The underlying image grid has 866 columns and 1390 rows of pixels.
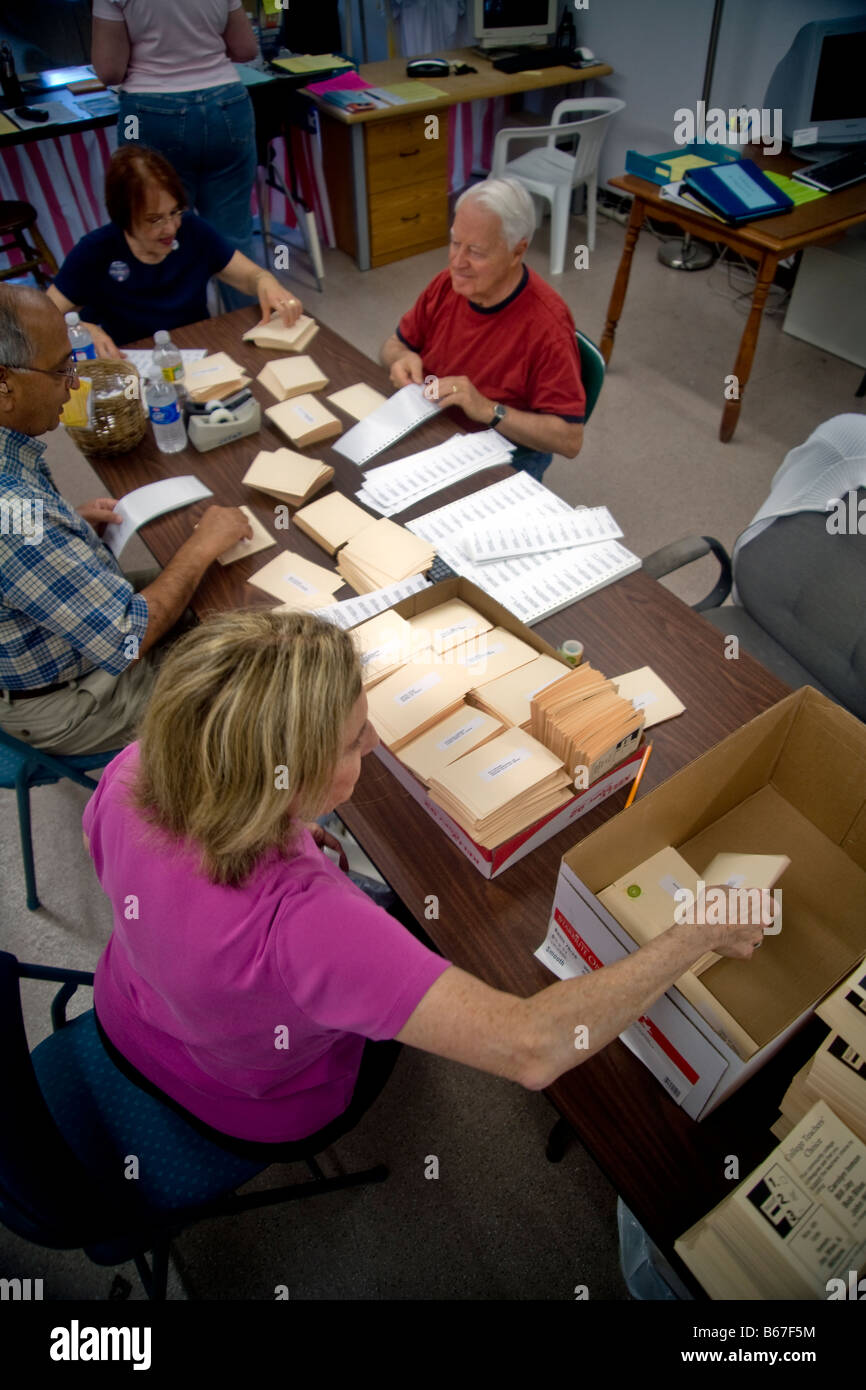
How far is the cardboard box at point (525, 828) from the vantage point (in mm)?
1309

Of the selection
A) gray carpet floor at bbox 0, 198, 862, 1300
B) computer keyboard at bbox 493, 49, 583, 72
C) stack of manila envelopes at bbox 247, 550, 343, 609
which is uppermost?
computer keyboard at bbox 493, 49, 583, 72

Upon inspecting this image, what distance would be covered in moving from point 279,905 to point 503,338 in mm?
1808

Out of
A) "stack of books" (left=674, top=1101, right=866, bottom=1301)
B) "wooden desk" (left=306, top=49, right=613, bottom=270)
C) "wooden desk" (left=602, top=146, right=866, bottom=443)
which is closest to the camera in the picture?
"stack of books" (left=674, top=1101, right=866, bottom=1301)

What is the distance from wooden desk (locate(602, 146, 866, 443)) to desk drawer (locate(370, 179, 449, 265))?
1596 mm

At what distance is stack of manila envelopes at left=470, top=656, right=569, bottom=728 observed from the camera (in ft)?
4.65

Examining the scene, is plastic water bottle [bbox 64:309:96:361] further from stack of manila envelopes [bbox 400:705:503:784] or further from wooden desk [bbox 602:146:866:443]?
wooden desk [bbox 602:146:866:443]

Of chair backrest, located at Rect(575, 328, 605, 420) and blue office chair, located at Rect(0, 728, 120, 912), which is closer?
blue office chair, located at Rect(0, 728, 120, 912)

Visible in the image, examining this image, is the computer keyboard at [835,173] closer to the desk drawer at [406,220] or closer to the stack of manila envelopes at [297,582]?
→ the desk drawer at [406,220]

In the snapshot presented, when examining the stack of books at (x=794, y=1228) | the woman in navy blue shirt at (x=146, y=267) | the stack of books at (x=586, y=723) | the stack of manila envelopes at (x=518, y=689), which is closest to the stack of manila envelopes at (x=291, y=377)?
the woman in navy blue shirt at (x=146, y=267)

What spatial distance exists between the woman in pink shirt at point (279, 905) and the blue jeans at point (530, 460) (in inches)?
58.9

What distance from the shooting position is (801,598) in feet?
6.44

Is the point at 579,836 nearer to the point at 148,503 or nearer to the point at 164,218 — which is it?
the point at 148,503

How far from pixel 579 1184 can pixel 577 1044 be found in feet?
3.23

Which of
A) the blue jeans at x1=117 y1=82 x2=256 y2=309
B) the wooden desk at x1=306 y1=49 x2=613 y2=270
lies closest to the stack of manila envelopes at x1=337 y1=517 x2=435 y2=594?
the blue jeans at x1=117 y1=82 x2=256 y2=309
